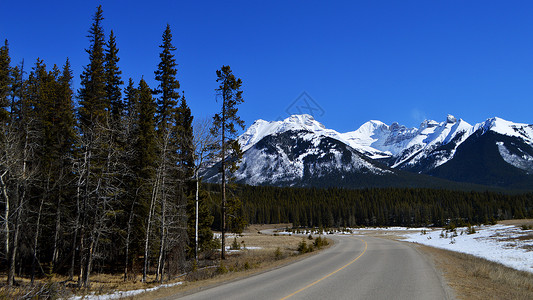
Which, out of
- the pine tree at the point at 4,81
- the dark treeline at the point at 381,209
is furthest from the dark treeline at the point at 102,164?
the dark treeline at the point at 381,209

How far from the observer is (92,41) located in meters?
29.7

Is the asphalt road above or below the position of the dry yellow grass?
above

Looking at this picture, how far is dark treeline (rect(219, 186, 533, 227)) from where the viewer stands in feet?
438

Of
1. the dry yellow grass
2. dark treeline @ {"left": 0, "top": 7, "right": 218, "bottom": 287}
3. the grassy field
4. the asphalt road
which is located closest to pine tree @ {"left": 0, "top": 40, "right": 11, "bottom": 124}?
dark treeline @ {"left": 0, "top": 7, "right": 218, "bottom": 287}

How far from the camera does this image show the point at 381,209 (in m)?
141

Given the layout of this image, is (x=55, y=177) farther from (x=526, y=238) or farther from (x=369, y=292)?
(x=526, y=238)

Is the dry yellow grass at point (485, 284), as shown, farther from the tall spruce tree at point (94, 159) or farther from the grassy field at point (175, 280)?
the tall spruce tree at point (94, 159)

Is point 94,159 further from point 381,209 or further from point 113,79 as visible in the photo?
point 381,209

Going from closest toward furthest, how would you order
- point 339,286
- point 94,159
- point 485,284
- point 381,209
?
point 339,286 → point 485,284 → point 94,159 → point 381,209

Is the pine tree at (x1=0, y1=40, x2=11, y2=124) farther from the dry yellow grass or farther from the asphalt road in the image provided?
the dry yellow grass

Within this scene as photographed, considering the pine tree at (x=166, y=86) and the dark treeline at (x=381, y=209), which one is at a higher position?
the pine tree at (x=166, y=86)

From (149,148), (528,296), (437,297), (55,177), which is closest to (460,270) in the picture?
(528,296)

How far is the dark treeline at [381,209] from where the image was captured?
13338 centimetres

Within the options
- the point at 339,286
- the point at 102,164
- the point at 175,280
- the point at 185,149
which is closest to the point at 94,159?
the point at 102,164
